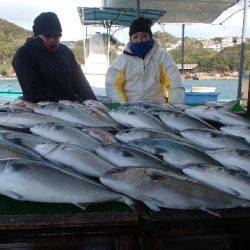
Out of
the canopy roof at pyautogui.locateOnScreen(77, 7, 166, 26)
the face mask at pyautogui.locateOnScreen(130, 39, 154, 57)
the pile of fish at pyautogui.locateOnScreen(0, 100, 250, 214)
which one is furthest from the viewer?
the canopy roof at pyautogui.locateOnScreen(77, 7, 166, 26)

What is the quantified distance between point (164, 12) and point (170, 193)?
1024 centimetres

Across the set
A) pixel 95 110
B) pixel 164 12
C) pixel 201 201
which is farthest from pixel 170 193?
pixel 164 12

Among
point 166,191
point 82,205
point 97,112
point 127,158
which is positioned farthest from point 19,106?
point 166,191

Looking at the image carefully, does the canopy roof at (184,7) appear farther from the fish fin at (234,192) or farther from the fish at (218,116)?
the fish fin at (234,192)

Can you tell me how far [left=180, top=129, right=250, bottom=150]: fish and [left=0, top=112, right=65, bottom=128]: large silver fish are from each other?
1.27m

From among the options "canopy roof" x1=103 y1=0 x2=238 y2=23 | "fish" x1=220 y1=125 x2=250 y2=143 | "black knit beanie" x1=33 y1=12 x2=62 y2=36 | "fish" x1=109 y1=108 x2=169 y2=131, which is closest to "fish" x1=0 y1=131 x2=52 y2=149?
"fish" x1=109 y1=108 x2=169 y2=131

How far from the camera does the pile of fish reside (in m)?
2.07

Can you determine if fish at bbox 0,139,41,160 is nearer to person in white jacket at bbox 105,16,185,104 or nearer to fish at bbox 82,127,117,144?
fish at bbox 82,127,117,144

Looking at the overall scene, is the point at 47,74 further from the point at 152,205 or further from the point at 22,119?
the point at 152,205

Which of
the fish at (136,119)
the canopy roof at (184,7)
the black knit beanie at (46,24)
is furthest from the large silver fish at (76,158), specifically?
the canopy roof at (184,7)

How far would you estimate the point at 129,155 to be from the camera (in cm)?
250

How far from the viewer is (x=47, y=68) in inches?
203

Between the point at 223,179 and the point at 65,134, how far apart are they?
141 centimetres

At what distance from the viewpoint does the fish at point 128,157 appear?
2.46 metres
